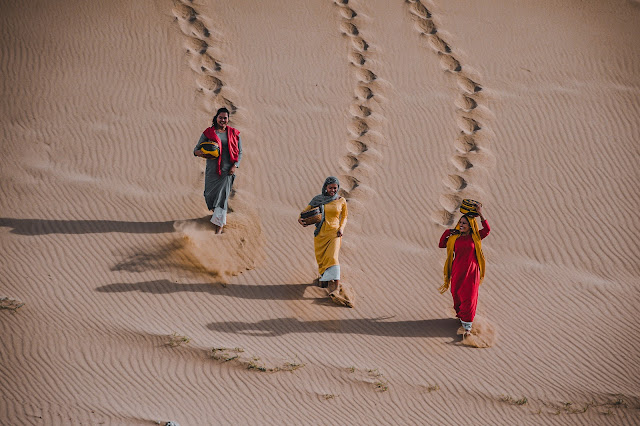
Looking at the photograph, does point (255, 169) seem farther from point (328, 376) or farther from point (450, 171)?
point (328, 376)

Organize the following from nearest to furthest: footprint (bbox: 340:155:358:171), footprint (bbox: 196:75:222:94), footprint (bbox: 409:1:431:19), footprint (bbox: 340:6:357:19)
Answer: footprint (bbox: 340:155:358:171) < footprint (bbox: 196:75:222:94) < footprint (bbox: 340:6:357:19) < footprint (bbox: 409:1:431:19)

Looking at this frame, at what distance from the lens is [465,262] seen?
728cm

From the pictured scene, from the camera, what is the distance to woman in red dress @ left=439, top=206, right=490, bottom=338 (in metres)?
7.25

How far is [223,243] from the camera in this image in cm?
846

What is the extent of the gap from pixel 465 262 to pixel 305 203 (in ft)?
10.4

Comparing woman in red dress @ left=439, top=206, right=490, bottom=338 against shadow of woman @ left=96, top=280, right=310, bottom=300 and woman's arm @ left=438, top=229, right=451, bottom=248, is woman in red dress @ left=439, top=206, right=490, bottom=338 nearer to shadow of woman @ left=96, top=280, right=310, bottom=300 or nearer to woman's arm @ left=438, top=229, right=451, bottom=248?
woman's arm @ left=438, top=229, right=451, bottom=248

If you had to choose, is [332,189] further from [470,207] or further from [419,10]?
[419,10]

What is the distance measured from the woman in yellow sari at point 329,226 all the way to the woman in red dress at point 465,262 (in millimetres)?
1274

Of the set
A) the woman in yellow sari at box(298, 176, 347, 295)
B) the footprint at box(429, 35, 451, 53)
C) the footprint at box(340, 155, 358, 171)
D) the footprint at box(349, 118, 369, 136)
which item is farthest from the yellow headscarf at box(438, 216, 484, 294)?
the footprint at box(429, 35, 451, 53)

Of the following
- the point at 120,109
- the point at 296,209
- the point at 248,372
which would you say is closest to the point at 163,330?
the point at 248,372

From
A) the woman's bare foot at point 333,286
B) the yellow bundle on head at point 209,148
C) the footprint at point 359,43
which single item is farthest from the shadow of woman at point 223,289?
the footprint at point 359,43

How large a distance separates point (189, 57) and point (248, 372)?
720cm

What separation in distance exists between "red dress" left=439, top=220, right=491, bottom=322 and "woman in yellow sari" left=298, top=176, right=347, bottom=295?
1.27 meters

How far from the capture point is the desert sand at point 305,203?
6.86 m
